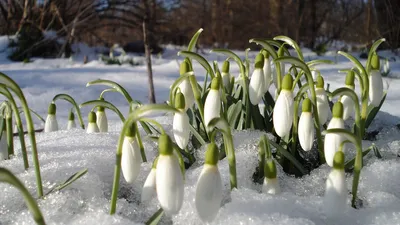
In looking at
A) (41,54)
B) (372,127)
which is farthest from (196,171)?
(41,54)

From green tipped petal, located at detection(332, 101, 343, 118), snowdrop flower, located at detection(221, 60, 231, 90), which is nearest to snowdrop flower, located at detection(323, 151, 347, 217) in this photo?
green tipped petal, located at detection(332, 101, 343, 118)

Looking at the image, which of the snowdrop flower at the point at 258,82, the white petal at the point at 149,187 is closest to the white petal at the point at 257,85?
the snowdrop flower at the point at 258,82

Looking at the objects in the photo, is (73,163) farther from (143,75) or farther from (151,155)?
(143,75)

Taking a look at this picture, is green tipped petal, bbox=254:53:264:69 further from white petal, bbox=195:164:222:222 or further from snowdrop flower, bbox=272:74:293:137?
white petal, bbox=195:164:222:222

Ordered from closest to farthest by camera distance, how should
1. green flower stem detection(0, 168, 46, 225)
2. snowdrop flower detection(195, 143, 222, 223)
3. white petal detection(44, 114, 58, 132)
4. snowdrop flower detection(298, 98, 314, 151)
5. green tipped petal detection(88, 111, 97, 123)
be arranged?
green flower stem detection(0, 168, 46, 225)
snowdrop flower detection(195, 143, 222, 223)
snowdrop flower detection(298, 98, 314, 151)
green tipped petal detection(88, 111, 97, 123)
white petal detection(44, 114, 58, 132)

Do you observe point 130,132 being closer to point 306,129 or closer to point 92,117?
point 306,129

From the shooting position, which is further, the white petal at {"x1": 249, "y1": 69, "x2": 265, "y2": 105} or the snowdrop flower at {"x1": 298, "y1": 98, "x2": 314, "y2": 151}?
the white petal at {"x1": 249, "y1": 69, "x2": 265, "y2": 105}

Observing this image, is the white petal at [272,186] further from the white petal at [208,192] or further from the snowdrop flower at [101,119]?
the snowdrop flower at [101,119]

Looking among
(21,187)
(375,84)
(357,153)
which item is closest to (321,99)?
(375,84)
